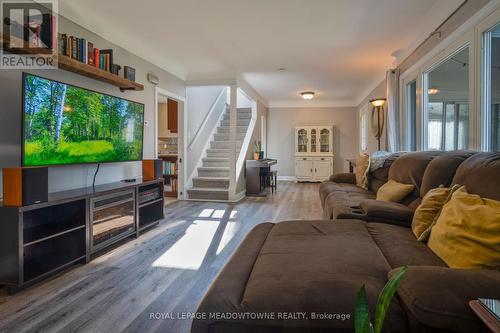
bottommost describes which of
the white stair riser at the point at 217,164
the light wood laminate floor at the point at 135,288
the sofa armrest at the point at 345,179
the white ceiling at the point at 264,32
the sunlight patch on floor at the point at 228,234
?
the light wood laminate floor at the point at 135,288

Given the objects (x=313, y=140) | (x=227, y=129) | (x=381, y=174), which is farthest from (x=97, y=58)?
(x=313, y=140)

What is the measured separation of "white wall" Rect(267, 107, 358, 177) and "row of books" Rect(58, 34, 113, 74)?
662 cm

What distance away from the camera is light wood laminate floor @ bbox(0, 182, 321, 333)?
67.8 inches

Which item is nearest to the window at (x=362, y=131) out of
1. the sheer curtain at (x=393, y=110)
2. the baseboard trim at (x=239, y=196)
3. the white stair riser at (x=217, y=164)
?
the sheer curtain at (x=393, y=110)

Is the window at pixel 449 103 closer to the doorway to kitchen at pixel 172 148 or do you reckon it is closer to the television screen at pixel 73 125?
the television screen at pixel 73 125

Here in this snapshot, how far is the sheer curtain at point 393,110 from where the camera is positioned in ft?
14.8

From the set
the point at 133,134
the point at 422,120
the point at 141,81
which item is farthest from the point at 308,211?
the point at 141,81

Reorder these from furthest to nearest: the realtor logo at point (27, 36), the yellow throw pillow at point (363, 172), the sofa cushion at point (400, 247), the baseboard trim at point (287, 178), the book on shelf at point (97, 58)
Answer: the baseboard trim at point (287, 178) → the yellow throw pillow at point (363, 172) → the book on shelf at point (97, 58) → the realtor logo at point (27, 36) → the sofa cushion at point (400, 247)

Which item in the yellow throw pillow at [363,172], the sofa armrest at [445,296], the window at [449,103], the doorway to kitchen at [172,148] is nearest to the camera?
the sofa armrest at [445,296]

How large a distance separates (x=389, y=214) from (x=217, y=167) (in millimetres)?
4685

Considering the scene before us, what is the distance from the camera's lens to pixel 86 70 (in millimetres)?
2938

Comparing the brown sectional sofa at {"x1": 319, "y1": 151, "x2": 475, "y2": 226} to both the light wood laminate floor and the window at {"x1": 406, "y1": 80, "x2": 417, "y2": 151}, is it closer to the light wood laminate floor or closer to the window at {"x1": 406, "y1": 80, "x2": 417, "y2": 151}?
the light wood laminate floor

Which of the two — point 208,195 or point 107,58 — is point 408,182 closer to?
point 107,58

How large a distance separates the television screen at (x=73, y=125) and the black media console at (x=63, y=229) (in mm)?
366
